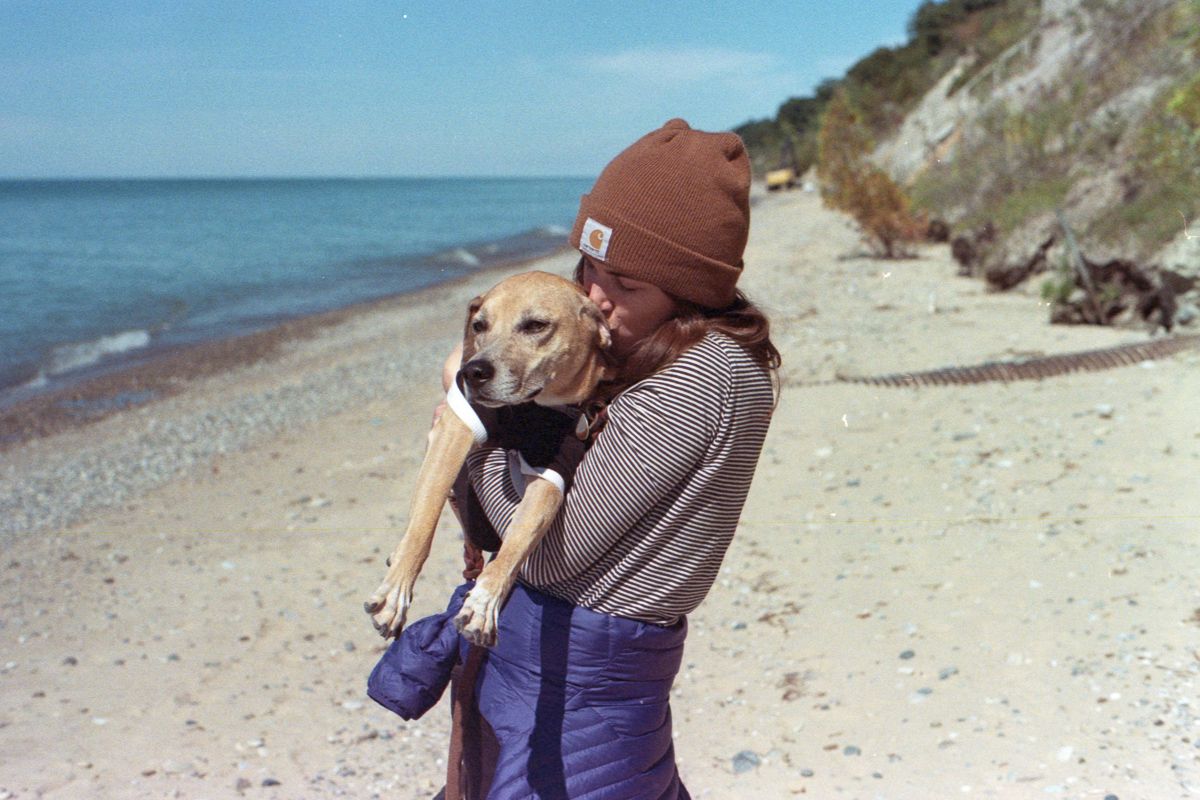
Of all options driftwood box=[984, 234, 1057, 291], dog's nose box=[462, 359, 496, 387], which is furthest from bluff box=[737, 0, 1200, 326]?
dog's nose box=[462, 359, 496, 387]

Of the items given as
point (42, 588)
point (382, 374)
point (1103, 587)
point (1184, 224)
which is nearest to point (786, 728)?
point (1103, 587)

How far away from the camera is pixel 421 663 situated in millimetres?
2484

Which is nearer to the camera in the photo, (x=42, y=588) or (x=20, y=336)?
(x=42, y=588)

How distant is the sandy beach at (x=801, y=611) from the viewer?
13.9ft

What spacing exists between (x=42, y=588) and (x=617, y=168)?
19.8 ft

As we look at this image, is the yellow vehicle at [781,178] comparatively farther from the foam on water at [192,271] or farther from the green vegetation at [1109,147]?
the green vegetation at [1109,147]

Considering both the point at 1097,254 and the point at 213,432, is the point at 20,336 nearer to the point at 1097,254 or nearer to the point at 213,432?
the point at 213,432

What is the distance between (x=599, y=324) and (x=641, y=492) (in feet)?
1.37

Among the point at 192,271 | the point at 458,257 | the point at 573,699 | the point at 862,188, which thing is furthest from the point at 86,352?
the point at 573,699

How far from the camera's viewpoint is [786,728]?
14.6ft

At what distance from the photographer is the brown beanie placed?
7.46 ft

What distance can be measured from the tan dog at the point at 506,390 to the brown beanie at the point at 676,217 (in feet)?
0.51

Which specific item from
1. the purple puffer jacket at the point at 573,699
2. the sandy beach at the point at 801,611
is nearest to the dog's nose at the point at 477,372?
the purple puffer jacket at the point at 573,699

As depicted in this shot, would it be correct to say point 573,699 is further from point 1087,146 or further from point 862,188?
point 862,188
